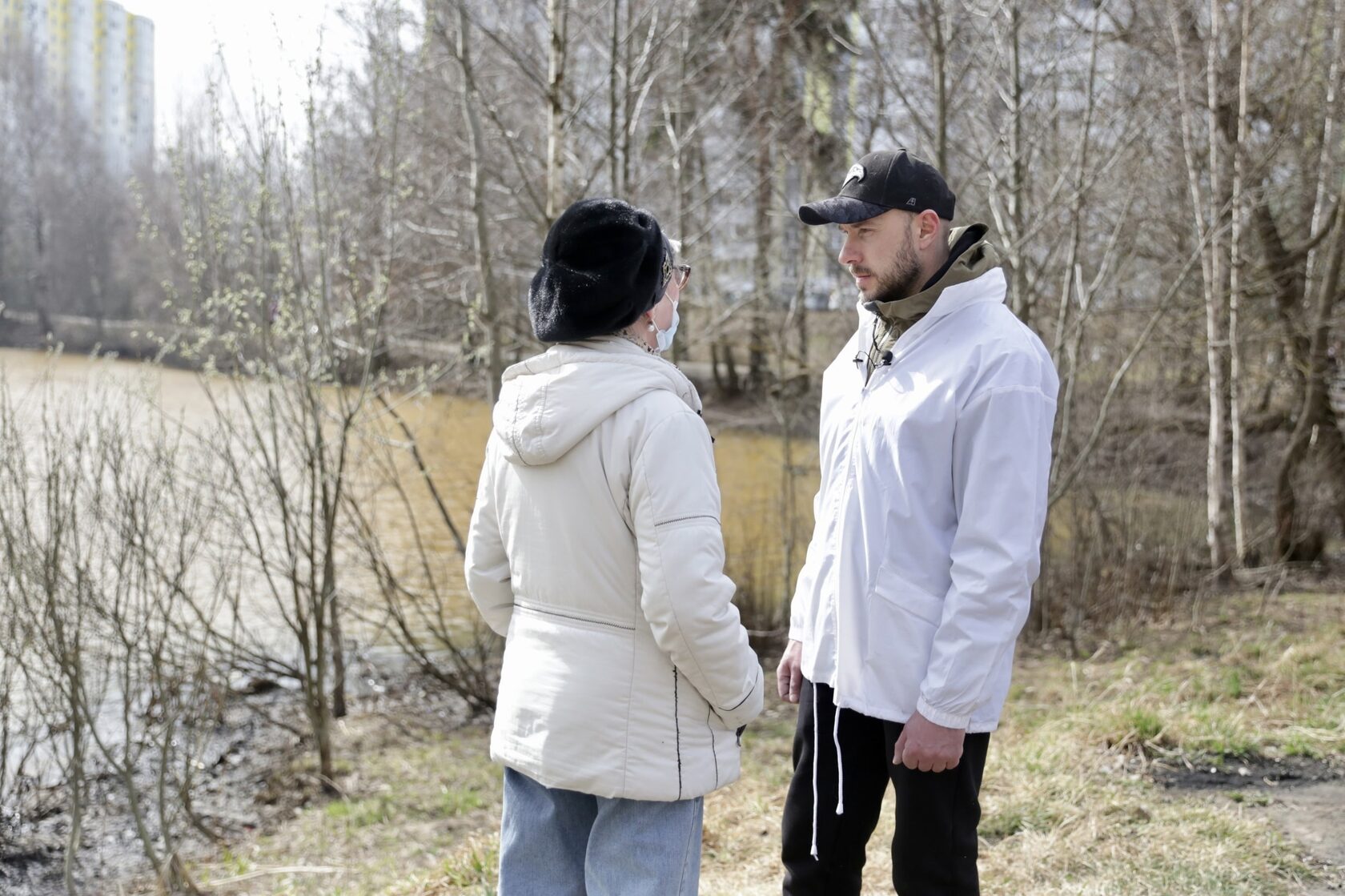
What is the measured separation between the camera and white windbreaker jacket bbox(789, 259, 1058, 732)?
2.03 meters

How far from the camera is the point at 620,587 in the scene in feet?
6.45

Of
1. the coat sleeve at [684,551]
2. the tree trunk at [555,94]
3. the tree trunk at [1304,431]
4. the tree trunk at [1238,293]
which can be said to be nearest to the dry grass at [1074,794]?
the coat sleeve at [684,551]

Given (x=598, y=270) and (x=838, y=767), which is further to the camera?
(x=838, y=767)

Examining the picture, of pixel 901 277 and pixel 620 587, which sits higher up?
pixel 901 277

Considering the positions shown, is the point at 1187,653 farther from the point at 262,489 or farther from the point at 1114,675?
the point at 262,489

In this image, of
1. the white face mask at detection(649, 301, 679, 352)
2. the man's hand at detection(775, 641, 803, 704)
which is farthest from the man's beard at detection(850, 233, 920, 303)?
the man's hand at detection(775, 641, 803, 704)

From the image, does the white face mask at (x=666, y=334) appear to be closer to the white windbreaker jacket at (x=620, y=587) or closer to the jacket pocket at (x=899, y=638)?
the white windbreaker jacket at (x=620, y=587)

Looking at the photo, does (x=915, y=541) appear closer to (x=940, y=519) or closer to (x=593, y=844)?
(x=940, y=519)

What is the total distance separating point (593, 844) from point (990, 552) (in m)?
0.86

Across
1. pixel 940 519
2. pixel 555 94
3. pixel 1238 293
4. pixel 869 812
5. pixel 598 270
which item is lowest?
pixel 869 812

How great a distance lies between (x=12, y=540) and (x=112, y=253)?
23.3 m

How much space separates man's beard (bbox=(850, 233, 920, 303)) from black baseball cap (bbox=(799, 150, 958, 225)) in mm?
77

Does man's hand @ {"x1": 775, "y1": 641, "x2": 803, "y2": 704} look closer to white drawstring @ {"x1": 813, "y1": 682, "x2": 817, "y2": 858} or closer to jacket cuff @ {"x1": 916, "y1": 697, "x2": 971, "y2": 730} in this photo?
white drawstring @ {"x1": 813, "y1": 682, "x2": 817, "y2": 858}

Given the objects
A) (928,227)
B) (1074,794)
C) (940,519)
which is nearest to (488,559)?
(940,519)
